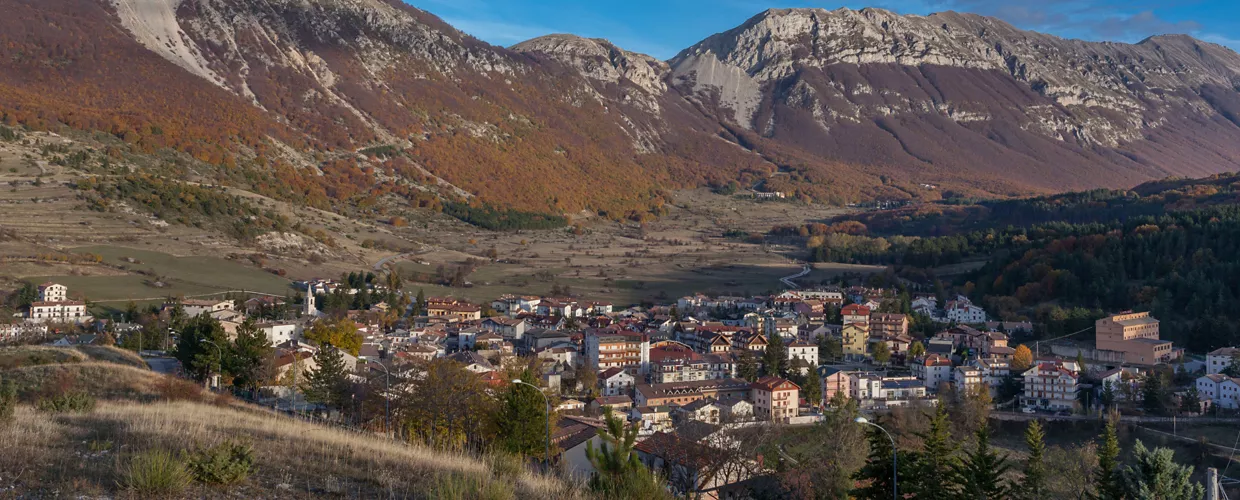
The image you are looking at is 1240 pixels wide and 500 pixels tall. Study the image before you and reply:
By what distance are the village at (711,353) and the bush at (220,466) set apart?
48.1ft

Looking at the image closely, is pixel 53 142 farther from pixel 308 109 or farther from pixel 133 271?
pixel 308 109

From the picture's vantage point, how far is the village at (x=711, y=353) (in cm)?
2969

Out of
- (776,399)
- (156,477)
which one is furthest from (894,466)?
(776,399)

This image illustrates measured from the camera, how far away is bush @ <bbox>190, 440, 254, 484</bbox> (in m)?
5.95

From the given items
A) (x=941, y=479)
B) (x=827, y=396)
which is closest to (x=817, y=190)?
(x=827, y=396)

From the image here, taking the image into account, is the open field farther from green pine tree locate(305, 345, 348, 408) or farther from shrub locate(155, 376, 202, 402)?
shrub locate(155, 376, 202, 402)

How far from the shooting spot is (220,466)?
598 cm

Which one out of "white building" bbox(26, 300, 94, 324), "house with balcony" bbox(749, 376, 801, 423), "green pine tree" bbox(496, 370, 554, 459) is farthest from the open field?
"green pine tree" bbox(496, 370, 554, 459)

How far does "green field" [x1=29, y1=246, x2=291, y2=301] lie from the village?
219cm

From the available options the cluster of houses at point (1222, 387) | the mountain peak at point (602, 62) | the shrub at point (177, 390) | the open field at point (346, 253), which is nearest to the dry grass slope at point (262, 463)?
the shrub at point (177, 390)

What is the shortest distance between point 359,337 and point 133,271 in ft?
67.1

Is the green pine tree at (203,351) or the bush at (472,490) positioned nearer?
the bush at (472,490)

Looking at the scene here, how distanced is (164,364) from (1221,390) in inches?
1282

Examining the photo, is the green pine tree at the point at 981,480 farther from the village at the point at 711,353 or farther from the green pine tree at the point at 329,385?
the green pine tree at the point at 329,385
